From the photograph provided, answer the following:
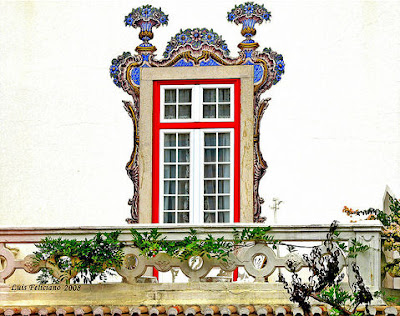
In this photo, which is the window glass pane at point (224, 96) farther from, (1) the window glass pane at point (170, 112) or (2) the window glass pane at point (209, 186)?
(2) the window glass pane at point (209, 186)

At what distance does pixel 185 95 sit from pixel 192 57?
49 centimetres

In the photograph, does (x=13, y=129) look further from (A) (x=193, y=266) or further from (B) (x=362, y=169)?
(B) (x=362, y=169)

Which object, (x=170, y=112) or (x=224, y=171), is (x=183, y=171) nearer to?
(x=224, y=171)

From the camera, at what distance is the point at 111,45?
1552 cm

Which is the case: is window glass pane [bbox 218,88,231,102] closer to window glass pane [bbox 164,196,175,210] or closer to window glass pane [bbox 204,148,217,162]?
window glass pane [bbox 204,148,217,162]

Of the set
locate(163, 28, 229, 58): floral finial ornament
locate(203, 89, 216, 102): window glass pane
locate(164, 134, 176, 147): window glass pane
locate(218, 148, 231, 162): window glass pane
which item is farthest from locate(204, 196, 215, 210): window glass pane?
locate(163, 28, 229, 58): floral finial ornament

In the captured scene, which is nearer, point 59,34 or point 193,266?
point 193,266

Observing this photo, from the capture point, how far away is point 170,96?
15258mm

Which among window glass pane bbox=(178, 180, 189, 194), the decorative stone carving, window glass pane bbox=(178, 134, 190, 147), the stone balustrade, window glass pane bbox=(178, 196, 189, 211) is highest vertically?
the decorative stone carving

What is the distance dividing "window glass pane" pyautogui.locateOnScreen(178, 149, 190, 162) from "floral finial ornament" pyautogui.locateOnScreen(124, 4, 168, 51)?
53.0 inches

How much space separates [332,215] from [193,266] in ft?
5.74

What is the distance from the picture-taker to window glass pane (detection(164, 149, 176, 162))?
49.6 feet

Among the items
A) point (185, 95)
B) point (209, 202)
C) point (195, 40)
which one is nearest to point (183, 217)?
point (209, 202)

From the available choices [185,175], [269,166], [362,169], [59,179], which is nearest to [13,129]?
[59,179]
